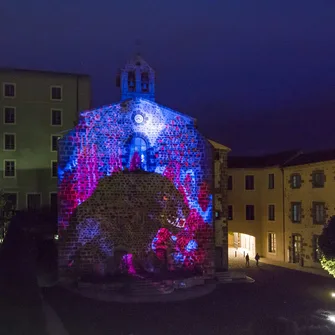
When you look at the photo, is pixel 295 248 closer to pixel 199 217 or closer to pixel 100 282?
pixel 199 217

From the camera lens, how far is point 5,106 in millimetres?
41344

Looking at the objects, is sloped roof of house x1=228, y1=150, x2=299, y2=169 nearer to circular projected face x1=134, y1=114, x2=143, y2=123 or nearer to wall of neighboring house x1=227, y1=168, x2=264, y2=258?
wall of neighboring house x1=227, y1=168, x2=264, y2=258

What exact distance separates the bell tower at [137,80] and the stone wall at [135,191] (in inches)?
37.2

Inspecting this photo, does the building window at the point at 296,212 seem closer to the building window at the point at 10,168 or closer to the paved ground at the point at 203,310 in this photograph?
the paved ground at the point at 203,310

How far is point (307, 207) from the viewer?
3503 centimetres

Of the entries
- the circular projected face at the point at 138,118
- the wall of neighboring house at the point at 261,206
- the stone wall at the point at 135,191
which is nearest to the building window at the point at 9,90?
the stone wall at the point at 135,191

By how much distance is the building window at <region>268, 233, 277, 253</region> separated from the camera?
1510 inches

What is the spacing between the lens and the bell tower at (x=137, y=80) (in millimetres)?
29438

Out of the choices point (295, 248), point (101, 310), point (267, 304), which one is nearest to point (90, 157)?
point (101, 310)

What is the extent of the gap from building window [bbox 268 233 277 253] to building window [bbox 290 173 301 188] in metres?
4.70

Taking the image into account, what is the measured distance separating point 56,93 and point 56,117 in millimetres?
2166

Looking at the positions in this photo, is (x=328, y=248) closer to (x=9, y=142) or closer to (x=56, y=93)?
(x=56, y=93)

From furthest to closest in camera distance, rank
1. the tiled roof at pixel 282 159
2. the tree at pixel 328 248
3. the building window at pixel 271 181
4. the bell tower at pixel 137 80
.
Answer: the building window at pixel 271 181 → the tiled roof at pixel 282 159 → the bell tower at pixel 137 80 → the tree at pixel 328 248

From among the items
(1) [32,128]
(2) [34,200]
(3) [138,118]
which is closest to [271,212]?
(3) [138,118]
